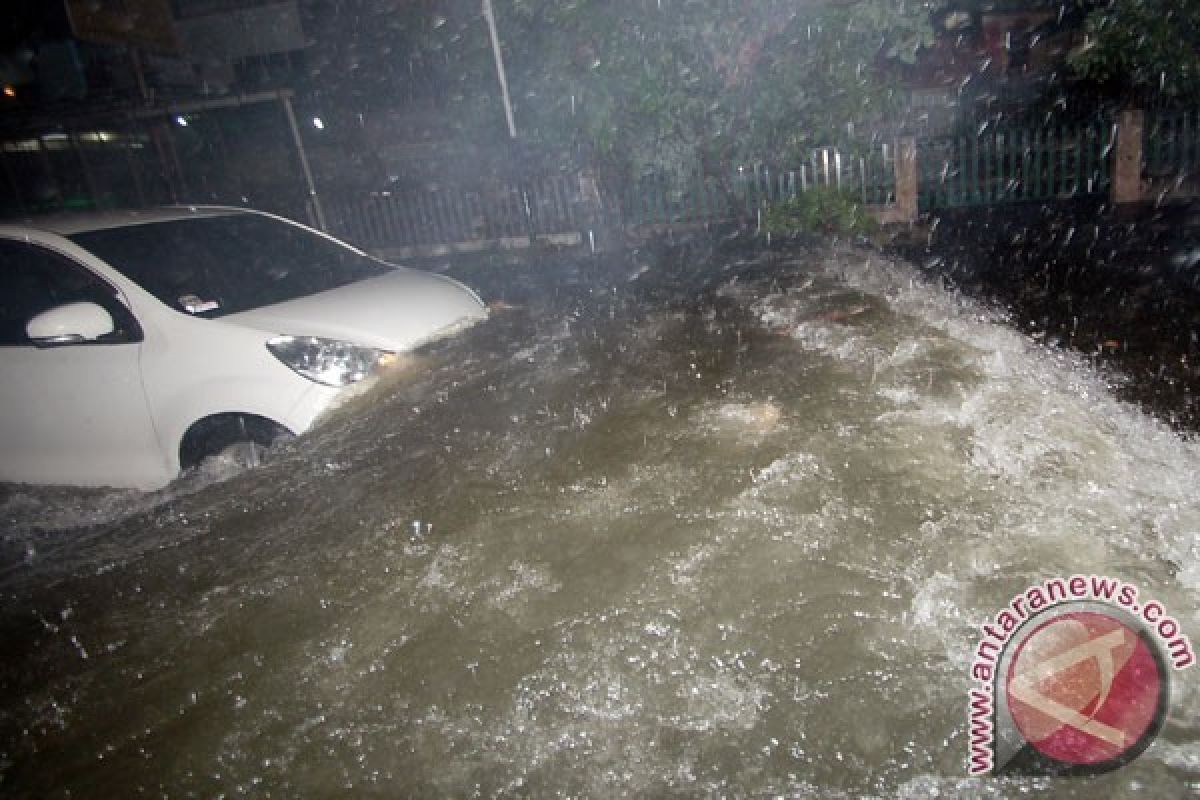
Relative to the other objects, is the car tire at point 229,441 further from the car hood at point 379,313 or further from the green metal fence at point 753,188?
the green metal fence at point 753,188

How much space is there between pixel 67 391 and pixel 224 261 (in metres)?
1.17

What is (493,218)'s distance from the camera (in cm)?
1227

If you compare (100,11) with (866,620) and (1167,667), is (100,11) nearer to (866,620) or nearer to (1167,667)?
(866,620)

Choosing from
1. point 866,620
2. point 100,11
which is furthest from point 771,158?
point 100,11

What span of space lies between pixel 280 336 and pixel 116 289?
3.34ft

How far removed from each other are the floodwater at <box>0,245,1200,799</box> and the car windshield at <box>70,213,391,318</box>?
1.06 meters

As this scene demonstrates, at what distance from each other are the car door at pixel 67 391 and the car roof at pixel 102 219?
0.49 feet

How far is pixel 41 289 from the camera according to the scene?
4.13m

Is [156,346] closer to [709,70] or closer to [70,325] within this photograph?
[70,325]

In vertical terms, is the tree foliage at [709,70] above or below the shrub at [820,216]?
above

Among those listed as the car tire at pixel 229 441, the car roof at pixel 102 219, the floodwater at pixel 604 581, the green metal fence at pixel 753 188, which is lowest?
the floodwater at pixel 604 581

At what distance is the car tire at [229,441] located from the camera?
379 centimetres

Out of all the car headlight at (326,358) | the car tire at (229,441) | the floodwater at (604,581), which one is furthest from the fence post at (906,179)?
the car tire at (229,441)

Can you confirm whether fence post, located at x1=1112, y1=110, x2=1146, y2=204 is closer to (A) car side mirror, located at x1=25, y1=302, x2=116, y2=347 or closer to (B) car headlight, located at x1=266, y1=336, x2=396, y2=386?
(B) car headlight, located at x1=266, y1=336, x2=396, y2=386
